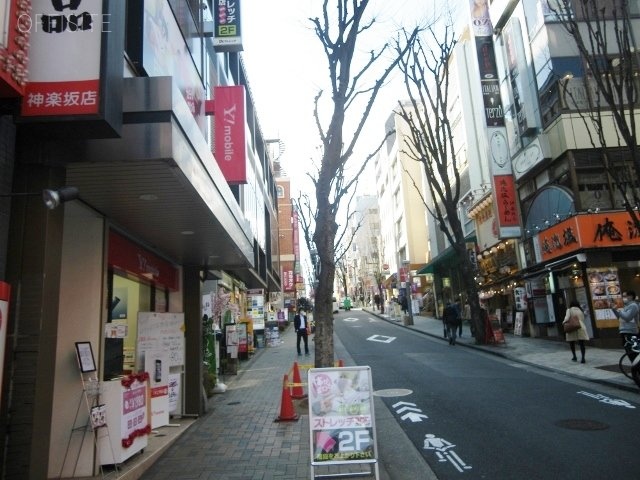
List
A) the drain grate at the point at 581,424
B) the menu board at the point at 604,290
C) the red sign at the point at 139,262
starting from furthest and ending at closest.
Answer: the menu board at the point at 604,290, the drain grate at the point at 581,424, the red sign at the point at 139,262

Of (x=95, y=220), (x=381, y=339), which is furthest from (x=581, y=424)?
(x=381, y=339)

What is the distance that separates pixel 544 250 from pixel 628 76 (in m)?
10.6

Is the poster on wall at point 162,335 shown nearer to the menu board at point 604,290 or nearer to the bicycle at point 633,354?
the bicycle at point 633,354

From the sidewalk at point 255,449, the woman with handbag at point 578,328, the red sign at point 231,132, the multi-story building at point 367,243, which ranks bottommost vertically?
the sidewalk at point 255,449

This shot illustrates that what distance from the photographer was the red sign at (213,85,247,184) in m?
12.4

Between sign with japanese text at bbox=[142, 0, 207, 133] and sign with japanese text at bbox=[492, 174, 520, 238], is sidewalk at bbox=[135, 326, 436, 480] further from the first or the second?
sign with japanese text at bbox=[492, 174, 520, 238]

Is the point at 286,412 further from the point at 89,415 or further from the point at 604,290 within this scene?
the point at 604,290

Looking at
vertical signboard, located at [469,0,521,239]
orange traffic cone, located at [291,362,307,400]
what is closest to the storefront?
vertical signboard, located at [469,0,521,239]

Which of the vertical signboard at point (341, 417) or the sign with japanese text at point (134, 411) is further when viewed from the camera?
the sign with japanese text at point (134, 411)

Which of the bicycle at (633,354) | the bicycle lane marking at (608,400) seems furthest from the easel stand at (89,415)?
the bicycle at (633,354)

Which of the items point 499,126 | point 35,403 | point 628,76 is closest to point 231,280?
point 499,126

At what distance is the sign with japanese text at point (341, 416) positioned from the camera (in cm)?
514

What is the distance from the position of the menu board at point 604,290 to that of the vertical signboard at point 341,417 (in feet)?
45.6

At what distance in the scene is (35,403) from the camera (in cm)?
416
